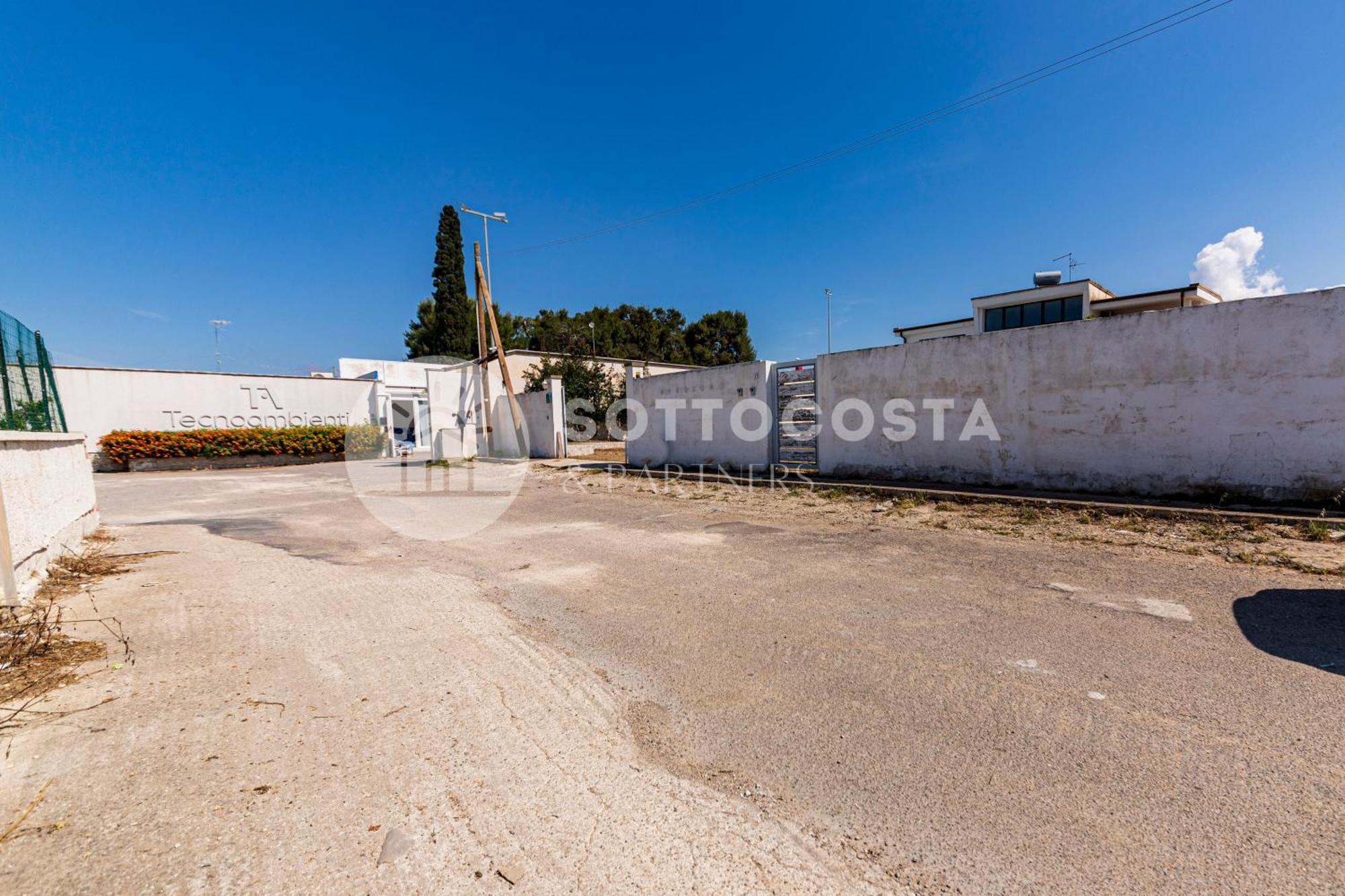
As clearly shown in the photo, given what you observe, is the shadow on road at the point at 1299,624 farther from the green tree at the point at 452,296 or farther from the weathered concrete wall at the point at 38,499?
the green tree at the point at 452,296

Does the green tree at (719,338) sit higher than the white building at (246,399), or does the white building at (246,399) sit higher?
the green tree at (719,338)

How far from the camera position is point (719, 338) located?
53.1 metres

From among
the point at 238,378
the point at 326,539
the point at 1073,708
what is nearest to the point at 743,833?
the point at 1073,708

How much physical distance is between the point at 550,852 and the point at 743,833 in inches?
24.5

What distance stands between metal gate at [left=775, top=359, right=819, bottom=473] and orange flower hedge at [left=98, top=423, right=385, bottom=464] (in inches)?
753

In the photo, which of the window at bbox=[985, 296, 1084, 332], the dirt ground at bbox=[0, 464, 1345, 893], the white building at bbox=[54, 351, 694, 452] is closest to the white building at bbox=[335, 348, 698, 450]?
the white building at bbox=[54, 351, 694, 452]

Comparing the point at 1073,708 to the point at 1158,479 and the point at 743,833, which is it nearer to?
the point at 743,833

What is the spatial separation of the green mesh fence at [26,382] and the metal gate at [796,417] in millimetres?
10312

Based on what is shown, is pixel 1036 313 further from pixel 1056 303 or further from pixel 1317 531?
pixel 1317 531

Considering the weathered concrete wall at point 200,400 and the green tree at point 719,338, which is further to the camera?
the green tree at point 719,338

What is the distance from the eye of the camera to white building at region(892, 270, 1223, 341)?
19469 mm

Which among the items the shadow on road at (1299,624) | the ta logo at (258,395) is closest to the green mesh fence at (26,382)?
the shadow on road at (1299,624)

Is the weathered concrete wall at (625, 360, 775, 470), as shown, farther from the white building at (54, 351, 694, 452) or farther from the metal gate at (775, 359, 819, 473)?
the white building at (54, 351, 694, 452)

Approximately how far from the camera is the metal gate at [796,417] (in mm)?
10242
